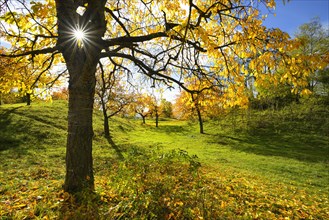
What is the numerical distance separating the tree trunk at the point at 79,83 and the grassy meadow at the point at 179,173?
60cm

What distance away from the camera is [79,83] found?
5254mm

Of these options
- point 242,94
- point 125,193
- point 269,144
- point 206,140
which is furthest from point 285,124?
point 125,193

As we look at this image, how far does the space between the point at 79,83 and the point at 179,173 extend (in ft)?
13.7

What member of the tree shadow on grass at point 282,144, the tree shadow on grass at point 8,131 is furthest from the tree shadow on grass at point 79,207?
the tree shadow on grass at point 282,144

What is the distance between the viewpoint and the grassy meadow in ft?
14.9

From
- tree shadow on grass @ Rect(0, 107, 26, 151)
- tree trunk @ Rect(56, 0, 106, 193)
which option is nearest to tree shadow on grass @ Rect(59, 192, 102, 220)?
tree trunk @ Rect(56, 0, 106, 193)

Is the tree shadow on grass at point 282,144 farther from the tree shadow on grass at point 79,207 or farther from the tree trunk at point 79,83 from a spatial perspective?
the tree shadow on grass at point 79,207

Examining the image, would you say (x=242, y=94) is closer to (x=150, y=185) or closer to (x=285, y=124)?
(x=150, y=185)

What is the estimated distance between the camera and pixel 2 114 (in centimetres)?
2155

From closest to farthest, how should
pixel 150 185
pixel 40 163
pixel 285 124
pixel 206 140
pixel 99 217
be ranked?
pixel 99 217
pixel 150 185
pixel 40 163
pixel 206 140
pixel 285 124

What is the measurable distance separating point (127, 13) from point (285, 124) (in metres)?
33.0

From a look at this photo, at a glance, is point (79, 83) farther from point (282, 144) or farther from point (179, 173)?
point (282, 144)

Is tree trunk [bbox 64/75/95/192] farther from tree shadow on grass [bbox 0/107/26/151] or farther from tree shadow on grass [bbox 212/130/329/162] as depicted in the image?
tree shadow on grass [bbox 212/130/329/162]

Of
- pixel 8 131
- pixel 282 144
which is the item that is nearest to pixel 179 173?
pixel 8 131
